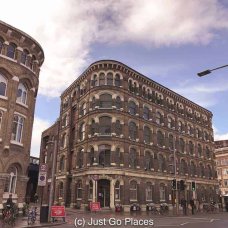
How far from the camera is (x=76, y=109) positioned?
45.1 meters

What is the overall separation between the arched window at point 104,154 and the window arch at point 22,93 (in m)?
14.4

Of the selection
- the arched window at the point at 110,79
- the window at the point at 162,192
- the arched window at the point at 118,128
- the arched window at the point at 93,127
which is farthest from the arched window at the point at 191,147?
the arched window at the point at 93,127

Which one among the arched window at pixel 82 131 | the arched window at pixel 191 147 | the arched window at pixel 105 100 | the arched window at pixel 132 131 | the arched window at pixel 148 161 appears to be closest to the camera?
the arched window at pixel 105 100

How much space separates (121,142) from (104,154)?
2783mm

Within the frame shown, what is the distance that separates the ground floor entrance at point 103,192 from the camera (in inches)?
1373

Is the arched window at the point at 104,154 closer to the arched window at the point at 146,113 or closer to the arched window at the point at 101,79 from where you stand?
the arched window at the point at 101,79

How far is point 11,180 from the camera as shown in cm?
2269

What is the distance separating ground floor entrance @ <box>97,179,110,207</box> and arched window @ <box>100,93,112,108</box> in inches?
394

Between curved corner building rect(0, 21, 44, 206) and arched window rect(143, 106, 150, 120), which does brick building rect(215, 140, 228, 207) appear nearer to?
arched window rect(143, 106, 150, 120)

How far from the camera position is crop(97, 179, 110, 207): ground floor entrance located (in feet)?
114

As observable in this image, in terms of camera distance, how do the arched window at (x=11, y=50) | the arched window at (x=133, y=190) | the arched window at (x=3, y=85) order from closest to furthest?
the arched window at (x=3, y=85), the arched window at (x=11, y=50), the arched window at (x=133, y=190)

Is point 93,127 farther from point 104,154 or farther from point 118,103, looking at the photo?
point 118,103

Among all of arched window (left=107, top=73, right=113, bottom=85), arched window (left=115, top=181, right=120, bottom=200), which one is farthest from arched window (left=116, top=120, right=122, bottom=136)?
arched window (left=115, top=181, right=120, bottom=200)

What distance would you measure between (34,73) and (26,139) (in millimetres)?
6196
